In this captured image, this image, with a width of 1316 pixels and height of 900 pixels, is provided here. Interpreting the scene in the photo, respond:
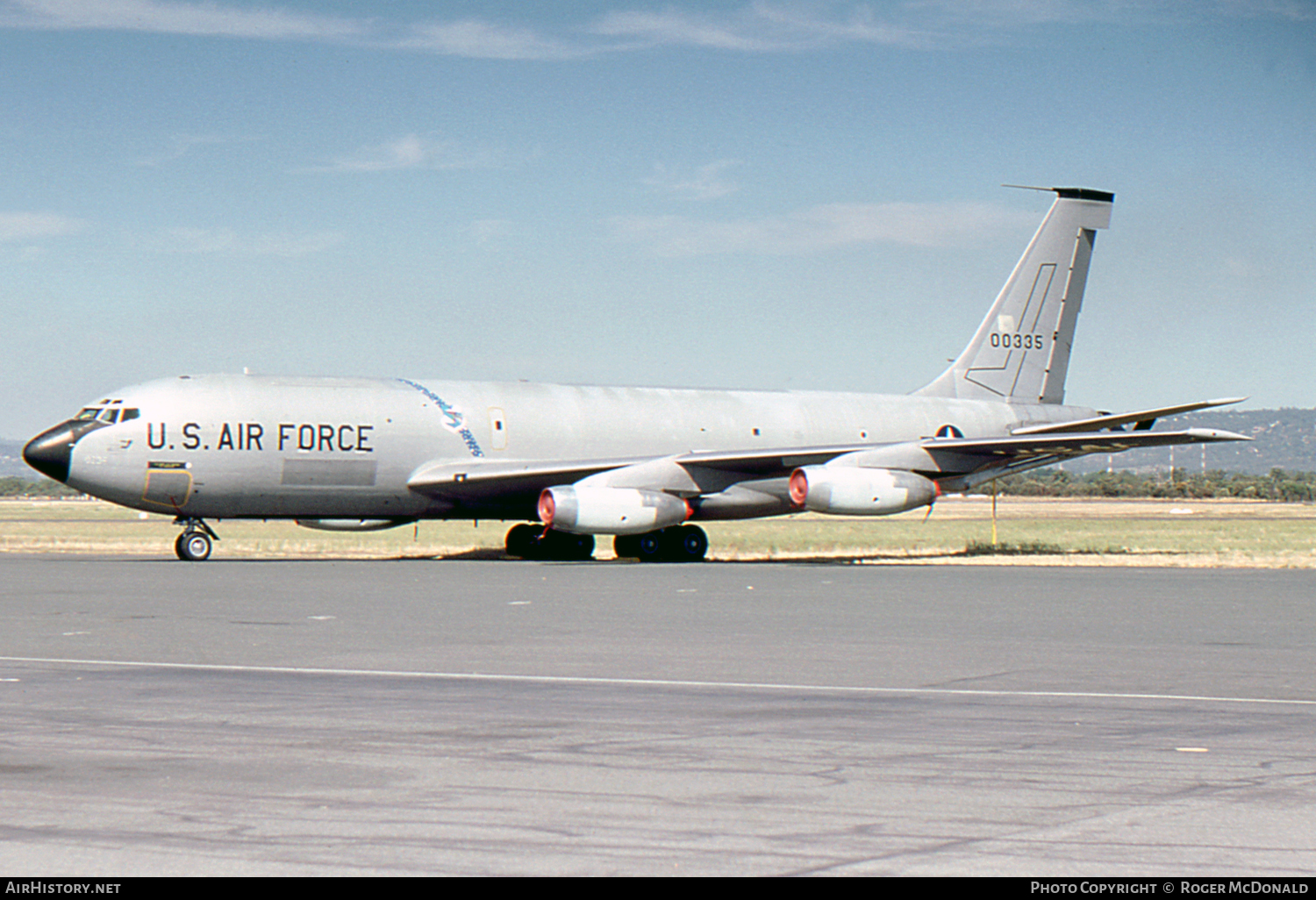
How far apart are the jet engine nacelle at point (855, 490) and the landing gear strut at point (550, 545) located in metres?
5.80

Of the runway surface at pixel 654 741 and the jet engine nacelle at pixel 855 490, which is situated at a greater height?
the jet engine nacelle at pixel 855 490

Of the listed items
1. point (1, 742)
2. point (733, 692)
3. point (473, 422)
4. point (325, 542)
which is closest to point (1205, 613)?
point (733, 692)

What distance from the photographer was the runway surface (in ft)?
21.2

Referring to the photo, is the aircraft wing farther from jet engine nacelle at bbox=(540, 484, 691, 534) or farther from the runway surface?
the runway surface

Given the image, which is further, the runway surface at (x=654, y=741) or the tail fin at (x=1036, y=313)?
the tail fin at (x=1036, y=313)

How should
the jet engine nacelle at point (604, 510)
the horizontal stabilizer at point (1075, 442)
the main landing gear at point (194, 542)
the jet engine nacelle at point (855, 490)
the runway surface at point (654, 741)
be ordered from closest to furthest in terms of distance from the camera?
the runway surface at point (654, 741)
the main landing gear at point (194, 542)
the jet engine nacelle at point (604, 510)
the jet engine nacelle at point (855, 490)
the horizontal stabilizer at point (1075, 442)

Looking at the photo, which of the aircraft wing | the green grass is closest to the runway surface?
the aircraft wing

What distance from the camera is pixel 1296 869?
6.04 meters

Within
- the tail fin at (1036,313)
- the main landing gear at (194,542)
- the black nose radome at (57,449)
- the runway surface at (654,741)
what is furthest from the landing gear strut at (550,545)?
the runway surface at (654,741)

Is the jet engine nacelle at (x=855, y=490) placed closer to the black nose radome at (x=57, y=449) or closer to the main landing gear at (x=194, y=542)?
the main landing gear at (x=194, y=542)

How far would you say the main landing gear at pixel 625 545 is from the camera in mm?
35938

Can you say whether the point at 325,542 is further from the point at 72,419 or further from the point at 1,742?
the point at 1,742

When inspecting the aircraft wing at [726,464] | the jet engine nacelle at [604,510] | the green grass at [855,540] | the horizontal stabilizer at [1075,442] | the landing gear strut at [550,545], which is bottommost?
the green grass at [855,540]

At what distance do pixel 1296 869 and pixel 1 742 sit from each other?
24.4 ft
